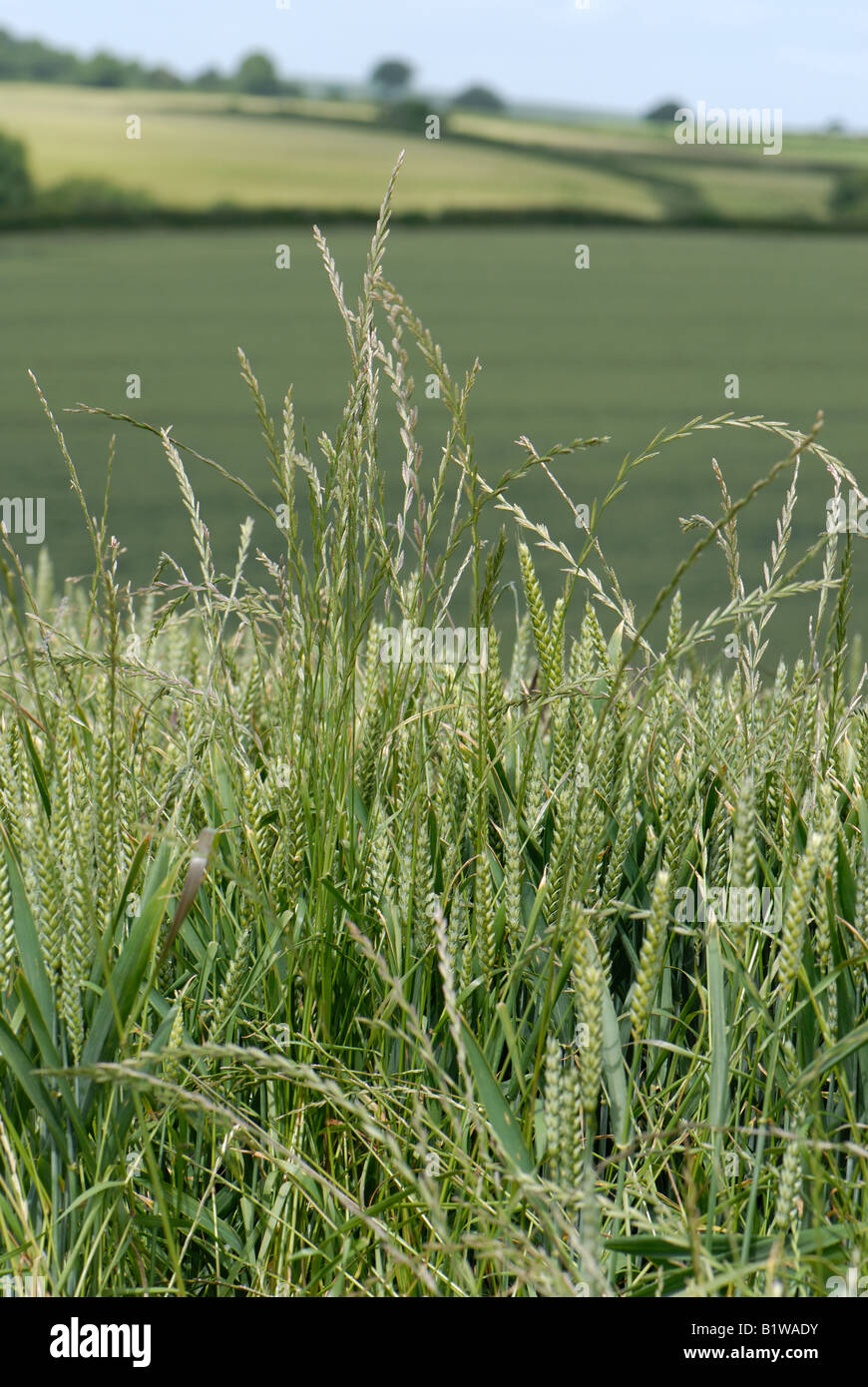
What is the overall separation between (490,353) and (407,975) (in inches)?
961

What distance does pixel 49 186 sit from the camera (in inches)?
1825

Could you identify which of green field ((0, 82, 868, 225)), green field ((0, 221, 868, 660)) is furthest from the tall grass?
green field ((0, 82, 868, 225))

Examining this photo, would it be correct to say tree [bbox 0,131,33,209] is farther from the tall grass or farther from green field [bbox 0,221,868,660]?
the tall grass

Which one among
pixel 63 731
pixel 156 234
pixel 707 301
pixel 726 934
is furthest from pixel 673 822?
pixel 156 234

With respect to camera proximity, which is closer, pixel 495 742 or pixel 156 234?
pixel 495 742

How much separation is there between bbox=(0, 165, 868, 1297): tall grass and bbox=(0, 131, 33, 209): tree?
4973 centimetres

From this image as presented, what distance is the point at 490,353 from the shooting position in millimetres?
24562

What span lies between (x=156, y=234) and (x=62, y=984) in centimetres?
4769

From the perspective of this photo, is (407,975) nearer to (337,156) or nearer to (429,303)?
(429,303)

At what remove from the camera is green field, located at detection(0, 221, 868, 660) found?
11.6m

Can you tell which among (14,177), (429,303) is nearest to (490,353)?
(429,303)
